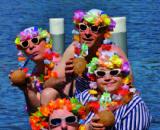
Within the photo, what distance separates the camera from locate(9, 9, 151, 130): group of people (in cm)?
578

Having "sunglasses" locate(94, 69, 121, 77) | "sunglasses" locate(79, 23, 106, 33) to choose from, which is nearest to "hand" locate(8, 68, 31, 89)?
"sunglasses" locate(79, 23, 106, 33)

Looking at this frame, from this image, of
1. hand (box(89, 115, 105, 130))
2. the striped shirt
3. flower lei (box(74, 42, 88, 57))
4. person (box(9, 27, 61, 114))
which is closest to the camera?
hand (box(89, 115, 105, 130))

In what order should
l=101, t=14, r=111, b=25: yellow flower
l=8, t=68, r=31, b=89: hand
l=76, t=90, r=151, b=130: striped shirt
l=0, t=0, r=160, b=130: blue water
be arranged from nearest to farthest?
l=76, t=90, r=151, b=130: striped shirt, l=8, t=68, r=31, b=89: hand, l=101, t=14, r=111, b=25: yellow flower, l=0, t=0, r=160, b=130: blue water

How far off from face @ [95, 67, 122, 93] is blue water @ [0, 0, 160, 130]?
5.12m

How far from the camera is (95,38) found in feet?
22.4

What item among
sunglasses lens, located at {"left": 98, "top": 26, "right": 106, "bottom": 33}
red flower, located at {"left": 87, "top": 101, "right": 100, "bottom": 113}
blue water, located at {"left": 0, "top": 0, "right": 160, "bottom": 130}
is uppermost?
sunglasses lens, located at {"left": 98, "top": 26, "right": 106, "bottom": 33}

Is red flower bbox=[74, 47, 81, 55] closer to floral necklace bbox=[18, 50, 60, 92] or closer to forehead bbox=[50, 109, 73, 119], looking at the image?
floral necklace bbox=[18, 50, 60, 92]

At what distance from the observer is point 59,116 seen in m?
5.82

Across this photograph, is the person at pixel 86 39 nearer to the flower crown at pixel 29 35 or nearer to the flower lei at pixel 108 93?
the flower crown at pixel 29 35

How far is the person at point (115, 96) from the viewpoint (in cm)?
574

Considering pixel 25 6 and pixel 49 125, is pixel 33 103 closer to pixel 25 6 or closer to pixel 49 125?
pixel 49 125

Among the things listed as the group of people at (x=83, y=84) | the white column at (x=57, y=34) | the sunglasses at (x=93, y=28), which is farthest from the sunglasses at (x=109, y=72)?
the white column at (x=57, y=34)

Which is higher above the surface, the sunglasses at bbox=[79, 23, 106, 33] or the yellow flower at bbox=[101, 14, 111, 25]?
the yellow flower at bbox=[101, 14, 111, 25]

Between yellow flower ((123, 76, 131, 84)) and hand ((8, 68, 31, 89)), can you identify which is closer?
yellow flower ((123, 76, 131, 84))
